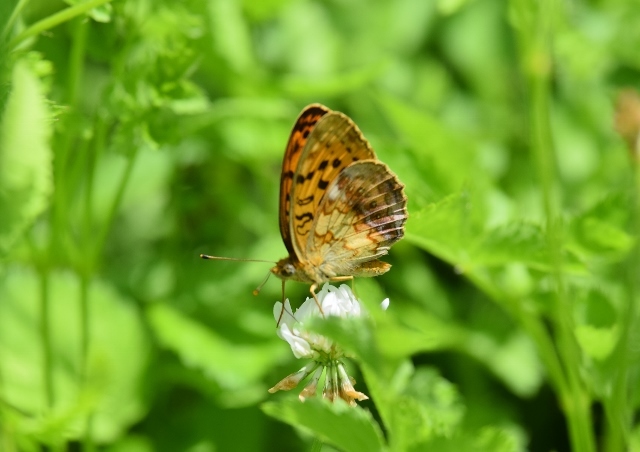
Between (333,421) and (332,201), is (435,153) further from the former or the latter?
(333,421)

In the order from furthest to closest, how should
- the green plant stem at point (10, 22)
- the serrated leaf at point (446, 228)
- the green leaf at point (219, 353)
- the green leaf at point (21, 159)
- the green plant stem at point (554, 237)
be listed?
the green leaf at point (219, 353), the green plant stem at point (554, 237), the serrated leaf at point (446, 228), the green plant stem at point (10, 22), the green leaf at point (21, 159)

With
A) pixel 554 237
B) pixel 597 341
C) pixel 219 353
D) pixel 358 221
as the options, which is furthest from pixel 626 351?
pixel 219 353

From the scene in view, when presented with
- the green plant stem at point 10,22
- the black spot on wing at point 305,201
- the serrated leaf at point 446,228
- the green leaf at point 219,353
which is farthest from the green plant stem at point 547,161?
the green plant stem at point 10,22

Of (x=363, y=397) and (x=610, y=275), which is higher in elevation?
(x=610, y=275)

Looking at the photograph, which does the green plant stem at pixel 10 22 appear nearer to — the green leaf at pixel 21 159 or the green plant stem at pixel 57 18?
the green plant stem at pixel 57 18

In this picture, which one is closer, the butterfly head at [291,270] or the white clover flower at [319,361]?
the white clover flower at [319,361]

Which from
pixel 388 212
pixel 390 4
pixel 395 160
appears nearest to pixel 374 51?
pixel 390 4

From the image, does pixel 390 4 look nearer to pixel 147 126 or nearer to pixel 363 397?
pixel 147 126
